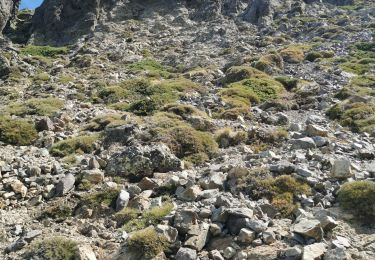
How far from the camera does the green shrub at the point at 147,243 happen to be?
9.16m

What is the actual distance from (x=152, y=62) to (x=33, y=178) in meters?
33.0

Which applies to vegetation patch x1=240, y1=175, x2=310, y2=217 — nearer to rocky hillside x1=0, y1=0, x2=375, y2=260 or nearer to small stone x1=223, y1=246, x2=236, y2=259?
rocky hillside x1=0, y1=0, x2=375, y2=260

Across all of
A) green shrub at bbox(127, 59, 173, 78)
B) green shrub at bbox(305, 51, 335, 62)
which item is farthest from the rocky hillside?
green shrub at bbox(127, 59, 173, 78)

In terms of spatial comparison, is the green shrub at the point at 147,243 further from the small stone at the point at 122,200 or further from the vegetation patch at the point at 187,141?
the vegetation patch at the point at 187,141

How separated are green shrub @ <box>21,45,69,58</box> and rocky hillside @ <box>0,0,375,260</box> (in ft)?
35.0

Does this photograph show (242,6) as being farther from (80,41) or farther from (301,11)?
(80,41)

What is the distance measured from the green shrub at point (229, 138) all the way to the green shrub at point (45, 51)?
3838 centimetres

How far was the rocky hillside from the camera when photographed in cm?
945

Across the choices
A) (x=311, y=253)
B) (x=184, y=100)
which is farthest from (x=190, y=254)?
(x=184, y=100)

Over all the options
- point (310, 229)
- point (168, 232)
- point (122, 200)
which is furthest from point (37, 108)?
point (310, 229)

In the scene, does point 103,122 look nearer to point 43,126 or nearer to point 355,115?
point 43,126

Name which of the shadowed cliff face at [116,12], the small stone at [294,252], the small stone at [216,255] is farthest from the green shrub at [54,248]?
the shadowed cliff face at [116,12]

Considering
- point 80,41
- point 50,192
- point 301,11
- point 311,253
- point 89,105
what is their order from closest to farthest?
point 311,253
point 50,192
point 89,105
point 80,41
point 301,11

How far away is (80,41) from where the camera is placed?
5769 cm
